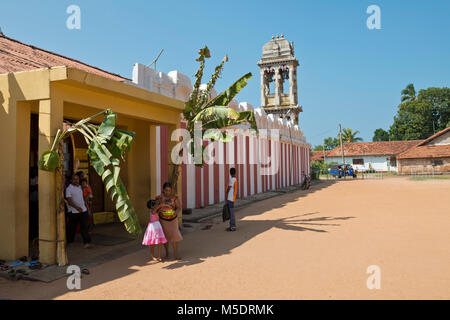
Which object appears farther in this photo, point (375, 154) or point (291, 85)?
point (375, 154)

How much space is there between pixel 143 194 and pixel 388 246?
5794 millimetres

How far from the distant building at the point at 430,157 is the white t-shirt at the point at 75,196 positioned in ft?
124

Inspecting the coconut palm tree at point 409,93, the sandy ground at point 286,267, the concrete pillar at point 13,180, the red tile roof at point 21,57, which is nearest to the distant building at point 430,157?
the coconut palm tree at point 409,93

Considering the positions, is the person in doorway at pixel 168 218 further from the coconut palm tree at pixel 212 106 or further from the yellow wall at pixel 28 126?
the coconut palm tree at pixel 212 106

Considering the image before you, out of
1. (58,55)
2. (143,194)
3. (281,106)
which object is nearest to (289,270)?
(143,194)

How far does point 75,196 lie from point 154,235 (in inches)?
74.9

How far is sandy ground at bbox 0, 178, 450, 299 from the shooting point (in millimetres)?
3998

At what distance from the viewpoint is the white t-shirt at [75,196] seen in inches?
240

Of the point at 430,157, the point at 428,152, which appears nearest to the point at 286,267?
the point at 430,157

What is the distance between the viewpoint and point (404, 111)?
180 feet

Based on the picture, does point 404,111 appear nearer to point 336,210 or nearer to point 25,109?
point 336,210

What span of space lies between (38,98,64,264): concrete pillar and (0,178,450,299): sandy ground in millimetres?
685

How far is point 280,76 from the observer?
32.4m

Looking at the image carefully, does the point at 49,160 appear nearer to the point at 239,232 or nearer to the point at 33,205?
the point at 33,205
